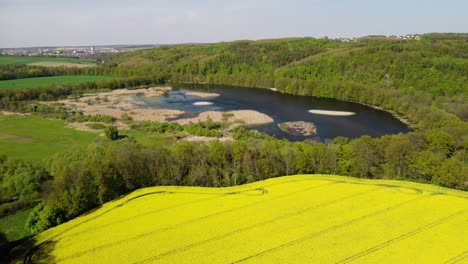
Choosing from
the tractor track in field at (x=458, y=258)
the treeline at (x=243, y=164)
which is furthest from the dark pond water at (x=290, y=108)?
the tractor track in field at (x=458, y=258)

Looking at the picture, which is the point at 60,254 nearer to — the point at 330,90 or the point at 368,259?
the point at 368,259

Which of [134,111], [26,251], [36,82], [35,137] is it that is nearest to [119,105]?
[134,111]

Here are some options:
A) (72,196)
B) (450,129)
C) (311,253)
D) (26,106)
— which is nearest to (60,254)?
(72,196)

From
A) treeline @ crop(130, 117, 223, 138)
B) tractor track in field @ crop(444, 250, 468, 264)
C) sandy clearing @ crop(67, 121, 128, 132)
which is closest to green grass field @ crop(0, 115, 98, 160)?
sandy clearing @ crop(67, 121, 128, 132)

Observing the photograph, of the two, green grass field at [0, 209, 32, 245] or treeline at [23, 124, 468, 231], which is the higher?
treeline at [23, 124, 468, 231]

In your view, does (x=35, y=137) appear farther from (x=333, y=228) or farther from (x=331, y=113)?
(x=331, y=113)

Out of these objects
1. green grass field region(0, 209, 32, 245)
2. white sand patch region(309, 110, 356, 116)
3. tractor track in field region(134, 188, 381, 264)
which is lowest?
green grass field region(0, 209, 32, 245)

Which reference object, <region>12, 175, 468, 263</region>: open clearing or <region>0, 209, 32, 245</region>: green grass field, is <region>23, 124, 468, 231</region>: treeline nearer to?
<region>12, 175, 468, 263</region>: open clearing

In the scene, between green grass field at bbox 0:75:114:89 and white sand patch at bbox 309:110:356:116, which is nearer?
white sand patch at bbox 309:110:356:116
